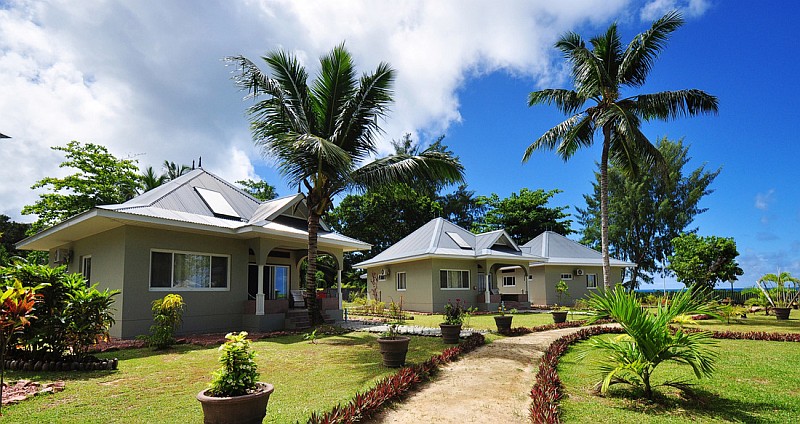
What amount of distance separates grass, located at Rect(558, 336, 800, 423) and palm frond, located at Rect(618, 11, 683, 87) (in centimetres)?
→ 1196

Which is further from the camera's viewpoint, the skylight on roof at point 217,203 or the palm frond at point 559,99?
the palm frond at point 559,99

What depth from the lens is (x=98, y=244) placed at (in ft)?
44.7

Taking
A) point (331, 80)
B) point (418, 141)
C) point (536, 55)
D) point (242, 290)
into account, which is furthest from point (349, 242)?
point (418, 141)

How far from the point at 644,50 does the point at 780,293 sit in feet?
40.9

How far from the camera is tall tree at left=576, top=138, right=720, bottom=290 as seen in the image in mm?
38094

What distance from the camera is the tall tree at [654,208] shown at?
38.1m

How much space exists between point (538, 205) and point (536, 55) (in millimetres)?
28901

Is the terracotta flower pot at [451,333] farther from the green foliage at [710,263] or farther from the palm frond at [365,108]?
the green foliage at [710,263]

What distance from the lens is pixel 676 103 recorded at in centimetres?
1678

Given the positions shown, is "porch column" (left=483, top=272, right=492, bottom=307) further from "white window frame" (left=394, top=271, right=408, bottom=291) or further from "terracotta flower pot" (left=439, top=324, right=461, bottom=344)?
"terracotta flower pot" (left=439, top=324, right=461, bottom=344)

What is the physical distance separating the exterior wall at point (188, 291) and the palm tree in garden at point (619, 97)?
1304cm

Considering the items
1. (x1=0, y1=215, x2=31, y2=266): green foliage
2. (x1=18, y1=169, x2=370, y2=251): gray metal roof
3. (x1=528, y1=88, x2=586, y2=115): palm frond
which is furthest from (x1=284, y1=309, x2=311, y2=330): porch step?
(x1=0, y1=215, x2=31, y2=266): green foliage

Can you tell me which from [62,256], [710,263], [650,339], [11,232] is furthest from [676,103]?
[11,232]

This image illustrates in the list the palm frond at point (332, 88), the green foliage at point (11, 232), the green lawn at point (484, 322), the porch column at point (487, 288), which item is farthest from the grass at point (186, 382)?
the green foliage at point (11, 232)
